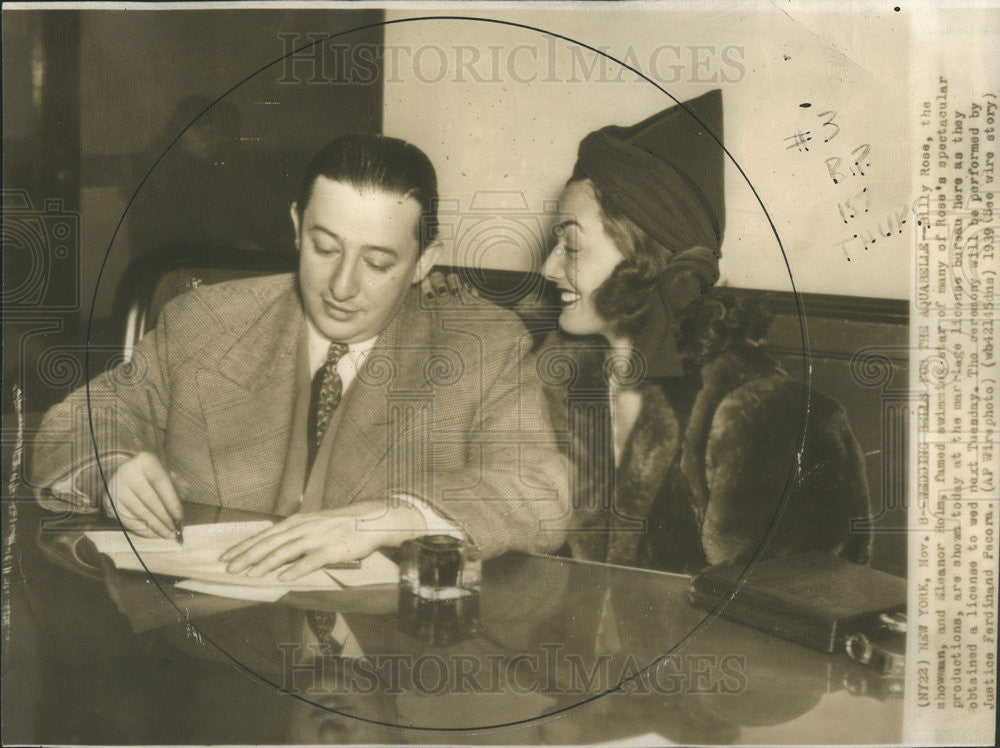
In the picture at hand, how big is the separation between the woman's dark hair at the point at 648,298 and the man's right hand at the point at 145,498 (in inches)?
31.3

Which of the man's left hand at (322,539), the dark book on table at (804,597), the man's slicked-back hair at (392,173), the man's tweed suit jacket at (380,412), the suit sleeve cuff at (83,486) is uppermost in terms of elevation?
the man's slicked-back hair at (392,173)

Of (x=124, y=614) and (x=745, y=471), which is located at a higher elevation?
(x=745, y=471)

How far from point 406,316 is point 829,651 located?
0.91 m

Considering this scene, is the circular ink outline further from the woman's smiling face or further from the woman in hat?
the woman's smiling face

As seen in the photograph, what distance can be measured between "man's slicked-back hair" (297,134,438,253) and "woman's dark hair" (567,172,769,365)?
0.25m

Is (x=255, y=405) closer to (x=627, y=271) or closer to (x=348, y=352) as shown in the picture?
(x=348, y=352)

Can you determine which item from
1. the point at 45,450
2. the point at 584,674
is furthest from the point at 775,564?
the point at 45,450

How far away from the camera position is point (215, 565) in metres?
1.36

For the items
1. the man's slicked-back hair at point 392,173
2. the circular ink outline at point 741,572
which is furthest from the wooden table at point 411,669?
the man's slicked-back hair at point 392,173

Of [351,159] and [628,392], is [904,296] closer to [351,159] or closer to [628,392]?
[628,392]

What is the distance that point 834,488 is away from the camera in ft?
4.48

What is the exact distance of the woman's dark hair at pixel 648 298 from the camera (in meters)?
1.34

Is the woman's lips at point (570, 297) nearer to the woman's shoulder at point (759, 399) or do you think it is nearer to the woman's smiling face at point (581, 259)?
the woman's smiling face at point (581, 259)

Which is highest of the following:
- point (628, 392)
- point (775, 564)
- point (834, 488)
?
point (628, 392)
